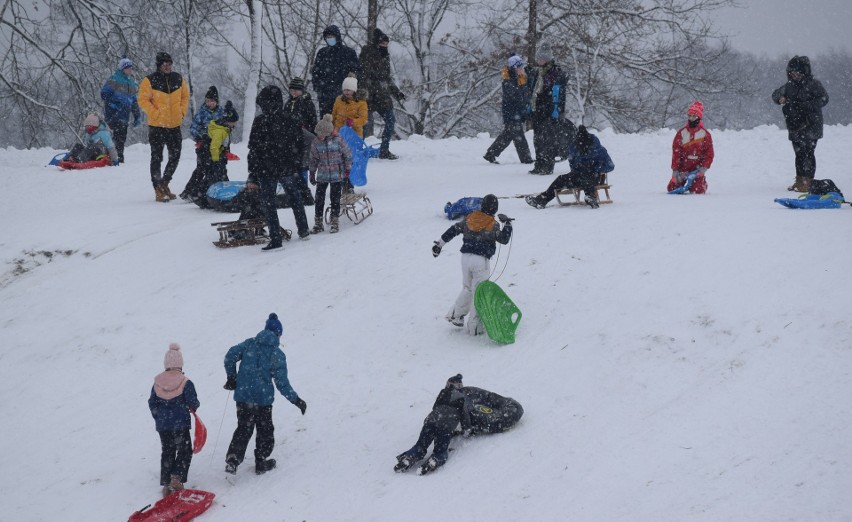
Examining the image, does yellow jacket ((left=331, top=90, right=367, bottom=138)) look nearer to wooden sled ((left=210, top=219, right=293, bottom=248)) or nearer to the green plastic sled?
wooden sled ((left=210, top=219, right=293, bottom=248))

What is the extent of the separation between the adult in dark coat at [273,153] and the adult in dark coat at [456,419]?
5.16m

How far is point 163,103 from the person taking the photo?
12625mm

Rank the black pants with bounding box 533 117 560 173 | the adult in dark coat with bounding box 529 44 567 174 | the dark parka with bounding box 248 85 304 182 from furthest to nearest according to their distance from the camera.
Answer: the black pants with bounding box 533 117 560 173 < the adult in dark coat with bounding box 529 44 567 174 < the dark parka with bounding box 248 85 304 182

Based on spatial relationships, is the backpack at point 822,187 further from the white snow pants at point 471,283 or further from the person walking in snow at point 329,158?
the person walking in snow at point 329,158

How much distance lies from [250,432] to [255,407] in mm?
237

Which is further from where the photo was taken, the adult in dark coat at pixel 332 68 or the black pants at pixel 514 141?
the black pants at pixel 514 141

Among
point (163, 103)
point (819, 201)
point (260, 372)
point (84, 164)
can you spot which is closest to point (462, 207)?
point (819, 201)

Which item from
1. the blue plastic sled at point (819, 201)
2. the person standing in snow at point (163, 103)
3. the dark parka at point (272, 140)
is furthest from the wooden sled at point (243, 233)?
the blue plastic sled at point (819, 201)

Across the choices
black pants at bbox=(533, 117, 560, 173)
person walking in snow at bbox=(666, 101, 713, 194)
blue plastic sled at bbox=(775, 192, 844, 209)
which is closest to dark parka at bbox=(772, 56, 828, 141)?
person walking in snow at bbox=(666, 101, 713, 194)

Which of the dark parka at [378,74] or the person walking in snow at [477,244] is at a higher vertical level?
the dark parka at [378,74]

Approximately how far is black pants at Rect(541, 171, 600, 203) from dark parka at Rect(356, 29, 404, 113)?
199 inches

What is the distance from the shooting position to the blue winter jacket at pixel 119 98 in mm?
15906

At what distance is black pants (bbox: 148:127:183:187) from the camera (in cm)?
1273

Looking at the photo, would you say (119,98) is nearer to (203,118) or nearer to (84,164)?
(84,164)
